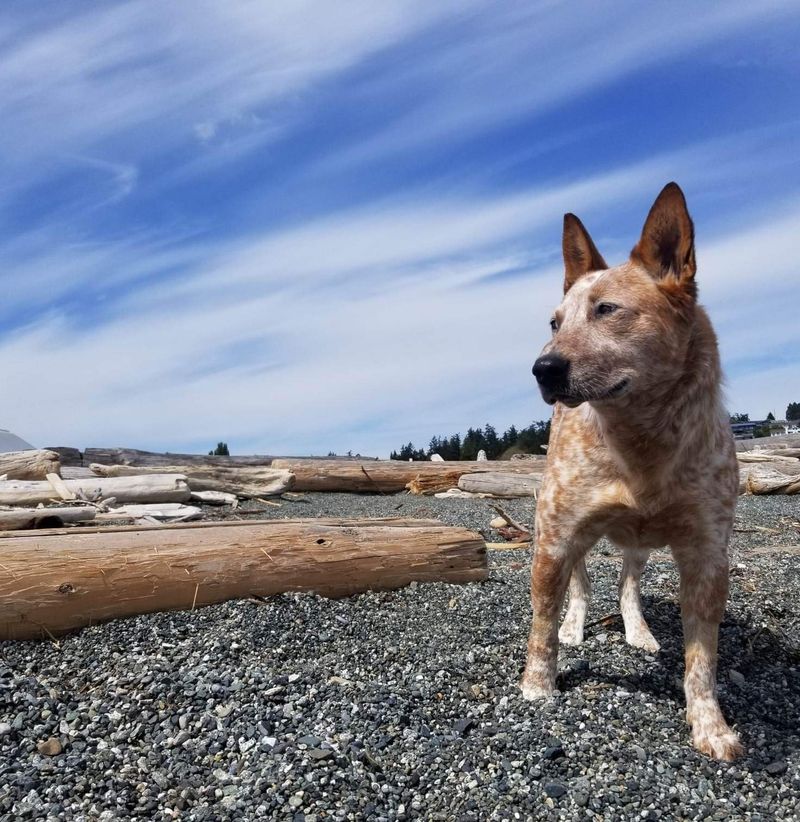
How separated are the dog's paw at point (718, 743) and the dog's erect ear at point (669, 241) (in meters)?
2.56

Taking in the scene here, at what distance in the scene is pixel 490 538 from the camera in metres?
11.2

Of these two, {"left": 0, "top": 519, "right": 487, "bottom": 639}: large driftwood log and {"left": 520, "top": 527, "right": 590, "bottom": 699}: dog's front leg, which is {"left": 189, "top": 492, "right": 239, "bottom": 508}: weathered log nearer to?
{"left": 0, "top": 519, "right": 487, "bottom": 639}: large driftwood log

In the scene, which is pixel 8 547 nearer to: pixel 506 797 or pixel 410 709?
pixel 410 709

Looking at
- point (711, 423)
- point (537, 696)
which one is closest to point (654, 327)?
point (711, 423)

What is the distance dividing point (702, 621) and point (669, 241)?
226cm

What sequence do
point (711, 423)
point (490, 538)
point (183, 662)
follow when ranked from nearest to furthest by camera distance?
point (711, 423) → point (183, 662) → point (490, 538)

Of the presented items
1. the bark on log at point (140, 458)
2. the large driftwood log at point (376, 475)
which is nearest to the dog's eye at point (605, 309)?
the large driftwood log at point (376, 475)

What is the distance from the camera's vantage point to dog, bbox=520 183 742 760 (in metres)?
4.62

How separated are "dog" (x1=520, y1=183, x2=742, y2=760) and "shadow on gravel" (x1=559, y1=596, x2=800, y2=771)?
35 centimetres

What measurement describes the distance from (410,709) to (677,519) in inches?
77.0

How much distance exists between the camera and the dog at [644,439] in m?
4.62

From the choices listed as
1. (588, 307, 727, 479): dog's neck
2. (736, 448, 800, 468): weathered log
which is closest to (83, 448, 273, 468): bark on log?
(736, 448, 800, 468): weathered log

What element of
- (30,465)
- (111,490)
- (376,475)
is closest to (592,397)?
(111,490)

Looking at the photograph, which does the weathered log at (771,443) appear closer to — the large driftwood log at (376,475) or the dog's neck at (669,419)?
the large driftwood log at (376,475)
